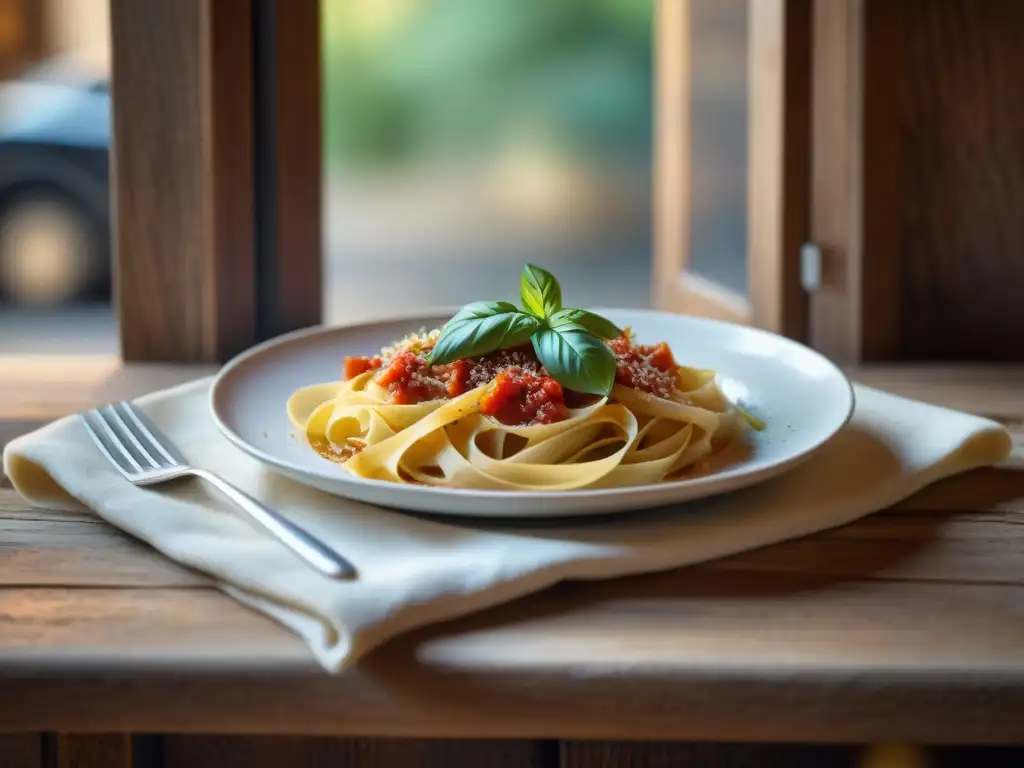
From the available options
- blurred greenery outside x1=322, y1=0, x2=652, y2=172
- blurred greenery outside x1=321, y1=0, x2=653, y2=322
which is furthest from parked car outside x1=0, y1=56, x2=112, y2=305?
blurred greenery outside x1=322, y1=0, x2=652, y2=172

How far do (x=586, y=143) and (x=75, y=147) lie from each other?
11.7 feet

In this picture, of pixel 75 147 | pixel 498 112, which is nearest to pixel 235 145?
pixel 75 147

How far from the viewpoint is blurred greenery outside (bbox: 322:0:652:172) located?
4.84 m

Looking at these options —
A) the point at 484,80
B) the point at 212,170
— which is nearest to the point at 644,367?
the point at 212,170

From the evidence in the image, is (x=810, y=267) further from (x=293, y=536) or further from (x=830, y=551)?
(x=293, y=536)

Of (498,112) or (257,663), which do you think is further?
(498,112)

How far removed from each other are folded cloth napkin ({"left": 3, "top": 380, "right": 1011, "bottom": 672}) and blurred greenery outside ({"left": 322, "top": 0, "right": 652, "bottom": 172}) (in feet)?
12.9

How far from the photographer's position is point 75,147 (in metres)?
1.93

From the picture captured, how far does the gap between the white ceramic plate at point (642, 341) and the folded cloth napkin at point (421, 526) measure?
0.09 ft

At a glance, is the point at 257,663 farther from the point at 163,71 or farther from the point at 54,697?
the point at 163,71

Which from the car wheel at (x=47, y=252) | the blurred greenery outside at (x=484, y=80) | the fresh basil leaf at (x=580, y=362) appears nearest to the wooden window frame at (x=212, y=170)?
the car wheel at (x=47, y=252)

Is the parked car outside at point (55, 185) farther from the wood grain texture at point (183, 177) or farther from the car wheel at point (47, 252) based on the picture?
the wood grain texture at point (183, 177)

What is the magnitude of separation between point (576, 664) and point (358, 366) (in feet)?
1.71

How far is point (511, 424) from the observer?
102cm
